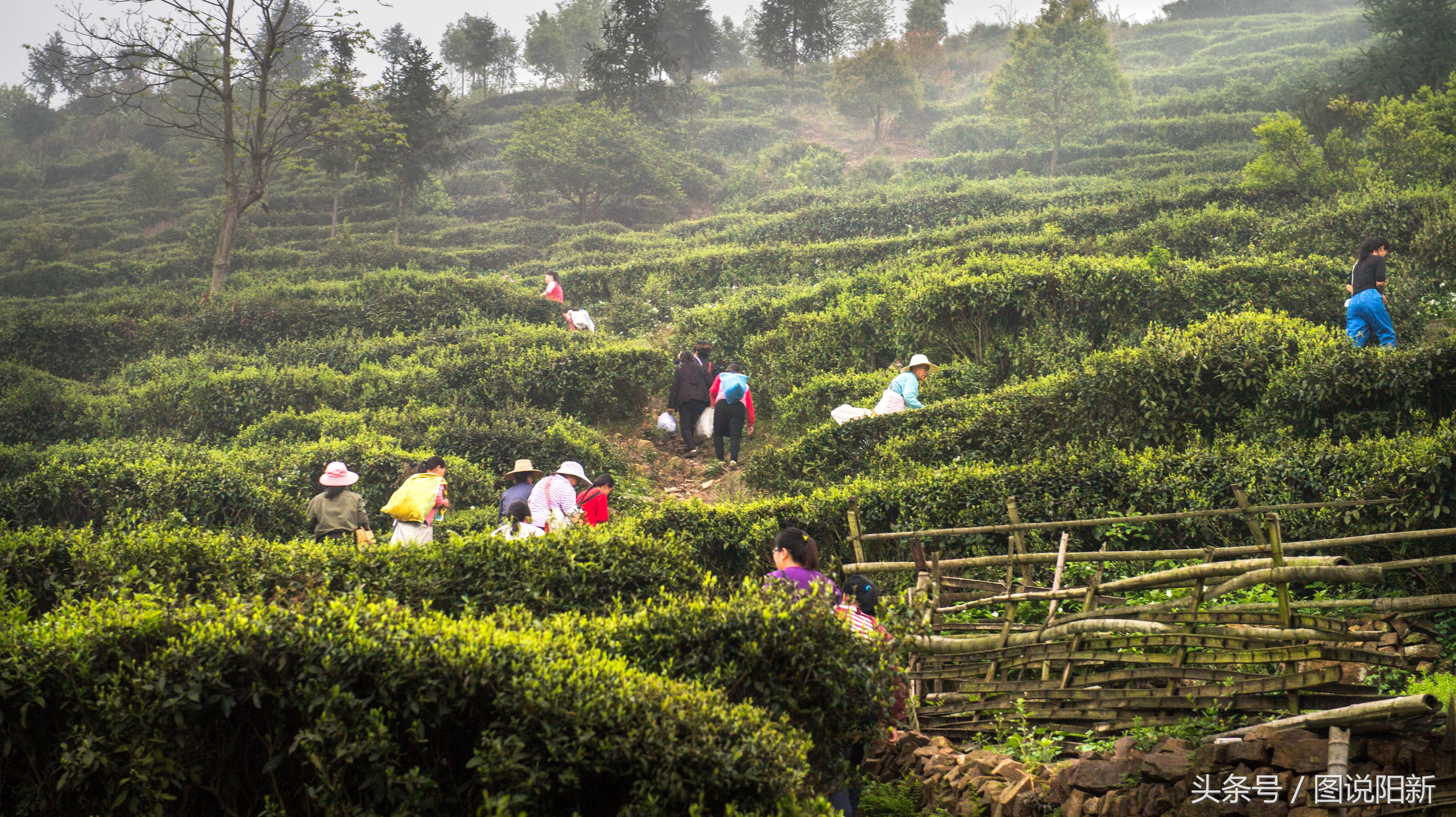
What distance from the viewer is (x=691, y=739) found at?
3832 mm

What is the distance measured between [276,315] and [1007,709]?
803 inches

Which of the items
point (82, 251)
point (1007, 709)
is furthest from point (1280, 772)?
point (82, 251)

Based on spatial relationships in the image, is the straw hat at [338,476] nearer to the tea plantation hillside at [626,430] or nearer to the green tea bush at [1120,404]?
the tea plantation hillside at [626,430]

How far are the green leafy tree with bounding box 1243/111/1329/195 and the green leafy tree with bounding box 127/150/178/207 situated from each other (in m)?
41.6

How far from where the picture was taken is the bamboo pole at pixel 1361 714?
3.93 m

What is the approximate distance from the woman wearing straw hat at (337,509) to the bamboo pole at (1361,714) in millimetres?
8229

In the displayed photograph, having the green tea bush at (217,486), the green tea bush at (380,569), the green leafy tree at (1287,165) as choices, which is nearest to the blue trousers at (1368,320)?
the green tea bush at (380,569)

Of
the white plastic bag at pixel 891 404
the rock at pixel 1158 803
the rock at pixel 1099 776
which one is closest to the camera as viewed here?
the rock at pixel 1158 803

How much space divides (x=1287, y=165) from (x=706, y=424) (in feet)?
54.0

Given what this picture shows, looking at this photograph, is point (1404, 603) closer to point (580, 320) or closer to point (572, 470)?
point (572, 470)

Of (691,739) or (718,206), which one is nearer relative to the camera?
(691,739)

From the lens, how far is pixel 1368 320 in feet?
34.4

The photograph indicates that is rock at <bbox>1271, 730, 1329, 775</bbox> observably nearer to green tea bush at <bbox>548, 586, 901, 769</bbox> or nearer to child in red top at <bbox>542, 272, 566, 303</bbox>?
green tea bush at <bbox>548, 586, 901, 769</bbox>

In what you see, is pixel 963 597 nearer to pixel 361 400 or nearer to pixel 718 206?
pixel 361 400
